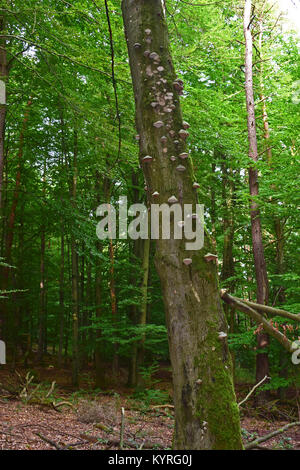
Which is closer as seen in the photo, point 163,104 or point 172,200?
point 172,200

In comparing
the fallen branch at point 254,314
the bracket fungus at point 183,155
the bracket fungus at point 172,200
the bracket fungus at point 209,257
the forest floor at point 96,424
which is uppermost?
the bracket fungus at point 183,155

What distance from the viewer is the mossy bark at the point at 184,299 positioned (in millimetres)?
2188

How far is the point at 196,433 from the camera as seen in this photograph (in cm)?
216

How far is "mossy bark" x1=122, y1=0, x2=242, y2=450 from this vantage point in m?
2.19

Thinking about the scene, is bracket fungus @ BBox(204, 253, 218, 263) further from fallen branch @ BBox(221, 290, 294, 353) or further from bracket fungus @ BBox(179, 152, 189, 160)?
bracket fungus @ BBox(179, 152, 189, 160)

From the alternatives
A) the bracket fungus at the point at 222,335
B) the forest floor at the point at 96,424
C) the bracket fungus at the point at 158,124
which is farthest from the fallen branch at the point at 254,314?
the forest floor at the point at 96,424

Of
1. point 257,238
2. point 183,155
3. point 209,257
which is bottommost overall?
point 209,257

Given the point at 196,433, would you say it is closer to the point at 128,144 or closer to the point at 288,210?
the point at 128,144

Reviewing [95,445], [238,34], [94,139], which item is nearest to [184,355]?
[95,445]

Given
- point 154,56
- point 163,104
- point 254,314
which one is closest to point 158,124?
point 163,104

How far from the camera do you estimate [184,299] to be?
229cm

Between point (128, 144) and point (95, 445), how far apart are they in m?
5.20

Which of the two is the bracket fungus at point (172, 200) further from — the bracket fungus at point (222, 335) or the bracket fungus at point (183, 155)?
the bracket fungus at point (222, 335)

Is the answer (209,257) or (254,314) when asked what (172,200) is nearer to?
(209,257)
